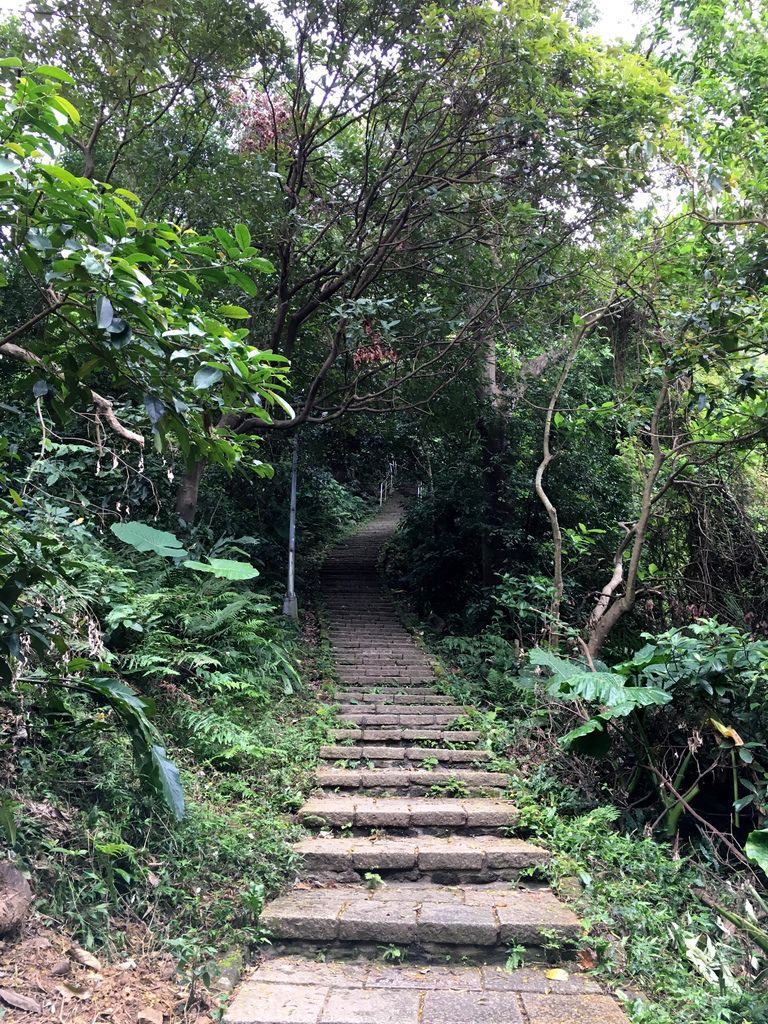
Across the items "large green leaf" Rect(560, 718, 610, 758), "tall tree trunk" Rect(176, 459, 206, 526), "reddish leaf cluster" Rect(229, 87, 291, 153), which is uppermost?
"reddish leaf cluster" Rect(229, 87, 291, 153)

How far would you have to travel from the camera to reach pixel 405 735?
5.41 meters

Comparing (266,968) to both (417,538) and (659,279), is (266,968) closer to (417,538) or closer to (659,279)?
(659,279)

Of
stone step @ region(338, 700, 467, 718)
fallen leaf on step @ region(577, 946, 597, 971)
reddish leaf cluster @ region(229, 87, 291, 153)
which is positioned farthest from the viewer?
reddish leaf cluster @ region(229, 87, 291, 153)

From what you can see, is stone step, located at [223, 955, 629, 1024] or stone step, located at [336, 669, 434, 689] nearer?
stone step, located at [223, 955, 629, 1024]

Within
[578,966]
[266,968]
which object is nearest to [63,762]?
[266,968]

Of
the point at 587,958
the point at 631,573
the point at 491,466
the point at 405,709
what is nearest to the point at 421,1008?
the point at 587,958

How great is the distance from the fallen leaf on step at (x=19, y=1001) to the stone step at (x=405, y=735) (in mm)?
3165

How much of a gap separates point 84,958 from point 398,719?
11.6 feet

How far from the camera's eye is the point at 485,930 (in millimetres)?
2949

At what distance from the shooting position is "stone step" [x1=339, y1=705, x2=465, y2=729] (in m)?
5.69

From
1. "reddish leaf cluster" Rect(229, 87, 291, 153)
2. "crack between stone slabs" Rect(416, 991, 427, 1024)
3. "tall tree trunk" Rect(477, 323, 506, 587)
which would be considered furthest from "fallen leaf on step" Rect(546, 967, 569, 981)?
"reddish leaf cluster" Rect(229, 87, 291, 153)

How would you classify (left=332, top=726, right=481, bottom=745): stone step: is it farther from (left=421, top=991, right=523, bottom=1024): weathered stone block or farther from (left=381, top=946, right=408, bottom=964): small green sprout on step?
(left=421, top=991, right=523, bottom=1024): weathered stone block

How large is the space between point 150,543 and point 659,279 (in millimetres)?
4843

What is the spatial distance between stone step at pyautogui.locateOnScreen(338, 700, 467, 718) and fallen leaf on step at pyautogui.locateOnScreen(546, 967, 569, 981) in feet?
10.1
